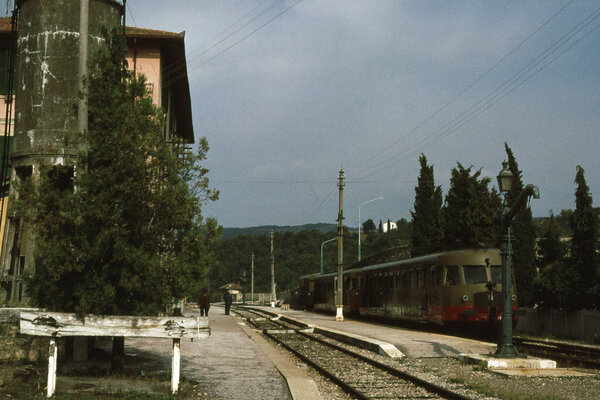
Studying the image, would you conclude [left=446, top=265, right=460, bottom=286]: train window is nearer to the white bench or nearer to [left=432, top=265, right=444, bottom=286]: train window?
[left=432, top=265, right=444, bottom=286]: train window

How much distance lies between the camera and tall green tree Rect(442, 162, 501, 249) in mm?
34812

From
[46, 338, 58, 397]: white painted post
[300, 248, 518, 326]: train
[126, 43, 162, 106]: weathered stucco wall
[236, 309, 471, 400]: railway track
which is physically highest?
[126, 43, 162, 106]: weathered stucco wall

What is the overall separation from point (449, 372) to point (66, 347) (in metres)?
7.01

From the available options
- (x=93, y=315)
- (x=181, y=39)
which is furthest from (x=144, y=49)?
A: (x=93, y=315)

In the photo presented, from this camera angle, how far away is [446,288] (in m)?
A: 22.8

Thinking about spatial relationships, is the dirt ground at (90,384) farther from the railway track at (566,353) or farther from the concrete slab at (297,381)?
the railway track at (566,353)

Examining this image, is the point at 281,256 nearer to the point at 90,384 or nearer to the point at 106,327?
the point at 90,384

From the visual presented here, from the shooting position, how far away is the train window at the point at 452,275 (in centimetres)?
2275

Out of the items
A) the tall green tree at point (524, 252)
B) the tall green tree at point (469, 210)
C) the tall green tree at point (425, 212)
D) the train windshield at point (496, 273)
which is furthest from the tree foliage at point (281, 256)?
the train windshield at point (496, 273)

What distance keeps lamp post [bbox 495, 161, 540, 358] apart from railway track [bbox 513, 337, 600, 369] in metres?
1.26

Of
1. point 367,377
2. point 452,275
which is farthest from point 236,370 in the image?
point 452,275

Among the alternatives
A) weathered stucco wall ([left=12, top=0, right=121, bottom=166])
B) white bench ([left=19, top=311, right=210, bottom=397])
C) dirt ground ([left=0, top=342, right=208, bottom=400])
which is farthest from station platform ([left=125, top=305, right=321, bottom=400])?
weathered stucco wall ([left=12, top=0, right=121, bottom=166])

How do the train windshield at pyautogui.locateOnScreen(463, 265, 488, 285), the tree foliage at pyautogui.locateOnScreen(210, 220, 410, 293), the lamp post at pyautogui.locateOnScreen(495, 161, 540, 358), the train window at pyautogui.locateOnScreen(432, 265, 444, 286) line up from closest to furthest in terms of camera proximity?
the lamp post at pyautogui.locateOnScreen(495, 161, 540, 358)
the train windshield at pyautogui.locateOnScreen(463, 265, 488, 285)
the train window at pyautogui.locateOnScreen(432, 265, 444, 286)
the tree foliage at pyautogui.locateOnScreen(210, 220, 410, 293)

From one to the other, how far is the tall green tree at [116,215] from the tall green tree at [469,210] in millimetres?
24150
